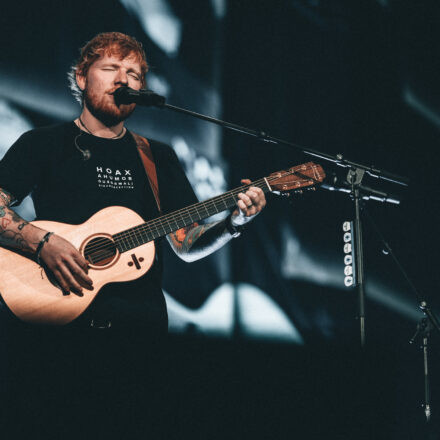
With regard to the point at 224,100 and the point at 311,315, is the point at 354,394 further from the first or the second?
the point at 224,100

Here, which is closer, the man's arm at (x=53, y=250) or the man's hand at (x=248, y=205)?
the man's arm at (x=53, y=250)

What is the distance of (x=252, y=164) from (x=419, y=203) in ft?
4.18

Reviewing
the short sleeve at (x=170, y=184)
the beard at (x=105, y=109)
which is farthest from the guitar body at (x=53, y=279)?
the beard at (x=105, y=109)

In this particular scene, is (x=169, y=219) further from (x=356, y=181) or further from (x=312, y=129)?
(x=312, y=129)

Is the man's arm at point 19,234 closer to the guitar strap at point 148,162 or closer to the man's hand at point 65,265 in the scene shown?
the man's hand at point 65,265

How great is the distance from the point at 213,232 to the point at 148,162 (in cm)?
46

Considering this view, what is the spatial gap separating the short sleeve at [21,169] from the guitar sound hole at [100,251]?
39 cm

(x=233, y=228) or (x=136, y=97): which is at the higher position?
(x=136, y=97)

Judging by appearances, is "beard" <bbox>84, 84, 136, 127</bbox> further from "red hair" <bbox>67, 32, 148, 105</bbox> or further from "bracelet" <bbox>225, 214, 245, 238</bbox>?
"bracelet" <bbox>225, 214, 245, 238</bbox>

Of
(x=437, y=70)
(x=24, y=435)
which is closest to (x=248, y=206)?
(x=24, y=435)

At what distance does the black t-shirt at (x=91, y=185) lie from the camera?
2.16 m

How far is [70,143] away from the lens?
93.4 inches

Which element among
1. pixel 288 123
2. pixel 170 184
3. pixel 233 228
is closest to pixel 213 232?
pixel 233 228

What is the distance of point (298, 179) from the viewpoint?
2443 millimetres
